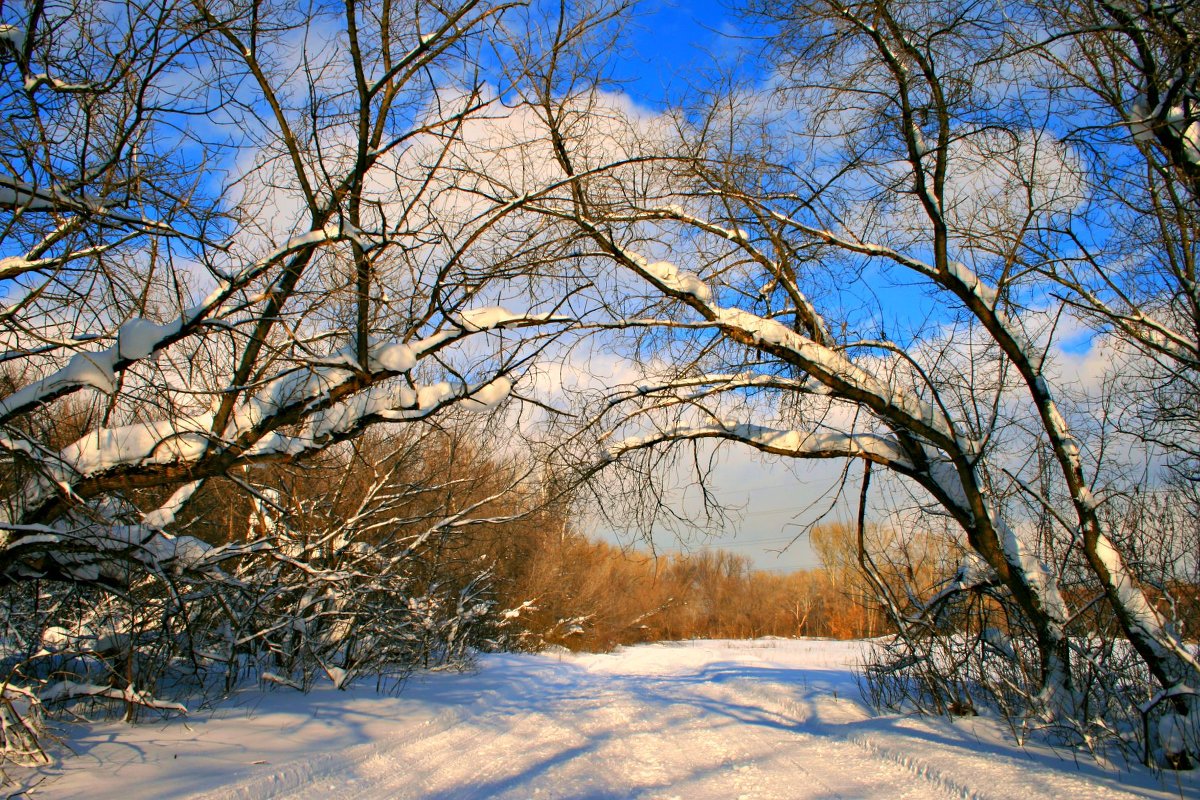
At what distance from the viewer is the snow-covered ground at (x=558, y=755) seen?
4910 mm

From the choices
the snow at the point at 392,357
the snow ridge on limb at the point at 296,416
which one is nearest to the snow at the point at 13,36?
the snow ridge on limb at the point at 296,416

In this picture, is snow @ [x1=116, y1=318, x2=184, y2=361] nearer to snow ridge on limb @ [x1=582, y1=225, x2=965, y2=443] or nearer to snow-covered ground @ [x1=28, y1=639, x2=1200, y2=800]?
snow-covered ground @ [x1=28, y1=639, x2=1200, y2=800]

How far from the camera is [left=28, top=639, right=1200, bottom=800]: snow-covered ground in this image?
4.91 metres

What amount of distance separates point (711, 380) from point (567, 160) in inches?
93.4

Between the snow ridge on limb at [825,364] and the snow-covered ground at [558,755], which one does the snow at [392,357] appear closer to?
the snow ridge on limb at [825,364]

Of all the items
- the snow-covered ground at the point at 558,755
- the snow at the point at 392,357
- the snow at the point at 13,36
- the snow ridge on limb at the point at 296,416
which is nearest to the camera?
the snow at the point at 13,36

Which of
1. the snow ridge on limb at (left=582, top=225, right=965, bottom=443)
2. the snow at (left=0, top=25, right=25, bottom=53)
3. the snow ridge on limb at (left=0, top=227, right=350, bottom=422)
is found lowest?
the snow ridge on limb at (left=0, top=227, right=350, bottom=422)

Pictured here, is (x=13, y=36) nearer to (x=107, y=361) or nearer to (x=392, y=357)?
(x=107, y=361)

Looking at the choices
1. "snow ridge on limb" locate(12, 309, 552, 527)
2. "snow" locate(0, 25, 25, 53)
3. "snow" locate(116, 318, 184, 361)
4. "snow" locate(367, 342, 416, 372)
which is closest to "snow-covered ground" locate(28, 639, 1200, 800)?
"snow ridge on limb" locate(12, 309, 552, 527)

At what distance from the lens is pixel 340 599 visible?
382 inches

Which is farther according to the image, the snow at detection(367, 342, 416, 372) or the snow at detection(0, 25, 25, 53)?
the snow at detection(367, 342, 416, 372)

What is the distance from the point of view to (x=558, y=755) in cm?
Answer: 636

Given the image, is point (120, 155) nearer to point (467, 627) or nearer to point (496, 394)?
point (496, 394)

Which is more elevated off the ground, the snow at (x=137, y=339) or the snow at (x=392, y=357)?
the snow at (x=392, y=357)
